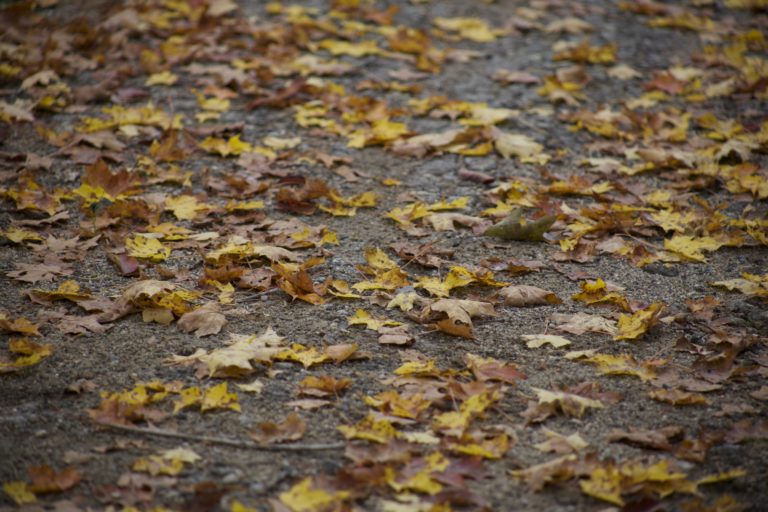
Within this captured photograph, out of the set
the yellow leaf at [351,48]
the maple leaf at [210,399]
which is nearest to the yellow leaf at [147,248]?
the maple leaf at [210,399]

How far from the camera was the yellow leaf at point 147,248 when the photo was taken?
330cm

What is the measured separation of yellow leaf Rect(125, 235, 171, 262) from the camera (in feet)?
10.8

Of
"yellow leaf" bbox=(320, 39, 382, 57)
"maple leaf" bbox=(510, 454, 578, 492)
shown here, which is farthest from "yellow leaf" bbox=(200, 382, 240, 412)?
"yellow leaf" bbox=(320, 39, 382, 57)

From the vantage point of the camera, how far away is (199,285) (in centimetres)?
314

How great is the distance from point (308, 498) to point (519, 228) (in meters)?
1.91

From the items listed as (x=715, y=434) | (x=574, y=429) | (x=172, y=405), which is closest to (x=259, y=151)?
(x=172, y=405)

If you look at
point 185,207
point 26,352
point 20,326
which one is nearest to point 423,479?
point 26,352

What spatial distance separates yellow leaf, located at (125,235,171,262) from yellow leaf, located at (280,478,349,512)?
5.08 feet

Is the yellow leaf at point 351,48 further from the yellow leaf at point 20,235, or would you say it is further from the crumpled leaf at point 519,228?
the yellow leaf at point 20,235

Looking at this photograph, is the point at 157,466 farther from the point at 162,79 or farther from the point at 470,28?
the point at 470,28

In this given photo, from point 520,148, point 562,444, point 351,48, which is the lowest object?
point 562,444

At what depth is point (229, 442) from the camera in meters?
2.31

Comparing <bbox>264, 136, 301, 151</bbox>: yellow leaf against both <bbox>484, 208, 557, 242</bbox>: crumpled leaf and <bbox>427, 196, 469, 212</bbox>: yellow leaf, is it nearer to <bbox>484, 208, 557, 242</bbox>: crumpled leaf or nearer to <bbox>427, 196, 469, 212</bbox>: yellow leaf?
<bbox>427, 196, 469, 212</bbox>: yellow leaf

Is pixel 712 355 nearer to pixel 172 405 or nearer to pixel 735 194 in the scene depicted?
pixel 735 194
